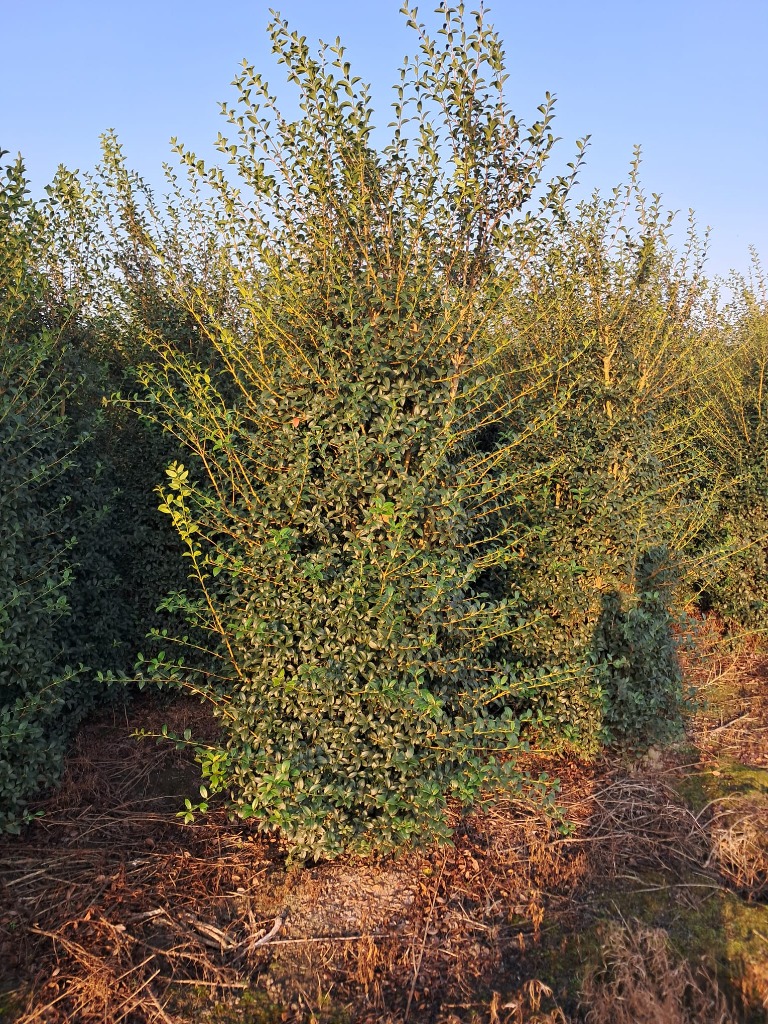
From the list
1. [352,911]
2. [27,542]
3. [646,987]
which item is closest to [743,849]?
[646,987]

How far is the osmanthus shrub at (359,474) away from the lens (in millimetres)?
3479

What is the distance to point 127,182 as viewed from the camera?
21.6ft

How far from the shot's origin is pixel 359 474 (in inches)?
139

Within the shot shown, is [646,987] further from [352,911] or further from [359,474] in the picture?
[359,474]

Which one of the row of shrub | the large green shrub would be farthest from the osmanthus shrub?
the large green shrub

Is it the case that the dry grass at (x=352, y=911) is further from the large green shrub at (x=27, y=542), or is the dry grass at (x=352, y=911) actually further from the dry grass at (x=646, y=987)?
the large green shrub at (x=27, y=542)

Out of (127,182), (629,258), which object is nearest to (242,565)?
(629,258)

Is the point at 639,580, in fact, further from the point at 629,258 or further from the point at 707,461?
the point at 707,461

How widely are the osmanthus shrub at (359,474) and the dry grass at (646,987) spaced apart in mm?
843

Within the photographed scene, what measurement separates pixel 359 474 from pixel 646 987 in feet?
8.17

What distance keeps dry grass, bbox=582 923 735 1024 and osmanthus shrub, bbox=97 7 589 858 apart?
84 cm

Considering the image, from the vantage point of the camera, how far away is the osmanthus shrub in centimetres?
348

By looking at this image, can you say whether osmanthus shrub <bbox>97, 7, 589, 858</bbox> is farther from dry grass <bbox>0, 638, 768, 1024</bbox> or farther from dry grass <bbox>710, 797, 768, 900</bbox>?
dry grass <bbox>710, 797, 768, 900</bbox>

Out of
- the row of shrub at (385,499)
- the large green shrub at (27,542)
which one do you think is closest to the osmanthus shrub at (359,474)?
the row of shrub at (385,499)
